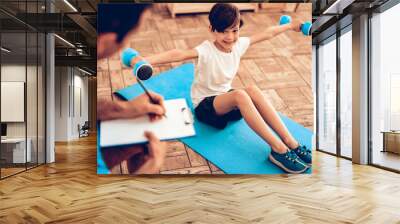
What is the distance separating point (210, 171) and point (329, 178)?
6.29ft

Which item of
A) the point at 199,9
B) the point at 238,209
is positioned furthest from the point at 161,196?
the point at 199,9

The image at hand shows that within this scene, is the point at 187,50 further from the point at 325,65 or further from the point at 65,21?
the point at 325,65

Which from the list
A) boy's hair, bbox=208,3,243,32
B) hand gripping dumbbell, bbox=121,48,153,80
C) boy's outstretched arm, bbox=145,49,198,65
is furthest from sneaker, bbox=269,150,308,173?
hand gripping dumbbell, bbox=121,48,153,80

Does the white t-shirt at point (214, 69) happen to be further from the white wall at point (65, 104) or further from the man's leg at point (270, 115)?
the white wall at point (65, 104)

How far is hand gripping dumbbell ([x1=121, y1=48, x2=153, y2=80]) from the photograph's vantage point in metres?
6.16

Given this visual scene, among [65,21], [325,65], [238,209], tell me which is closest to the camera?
[238,209]

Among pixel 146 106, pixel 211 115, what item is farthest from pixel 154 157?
pixel 211 115

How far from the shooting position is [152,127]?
242 inches

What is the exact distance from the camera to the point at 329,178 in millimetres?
6074

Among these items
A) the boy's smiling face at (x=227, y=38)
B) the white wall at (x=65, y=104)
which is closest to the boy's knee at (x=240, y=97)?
the boy's smiling face at (x=227, y=38)

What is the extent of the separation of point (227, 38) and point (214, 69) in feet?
1.82

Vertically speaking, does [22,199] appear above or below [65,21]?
below

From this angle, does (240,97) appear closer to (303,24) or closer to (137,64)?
(303,24)

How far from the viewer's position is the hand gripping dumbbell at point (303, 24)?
6211mm
